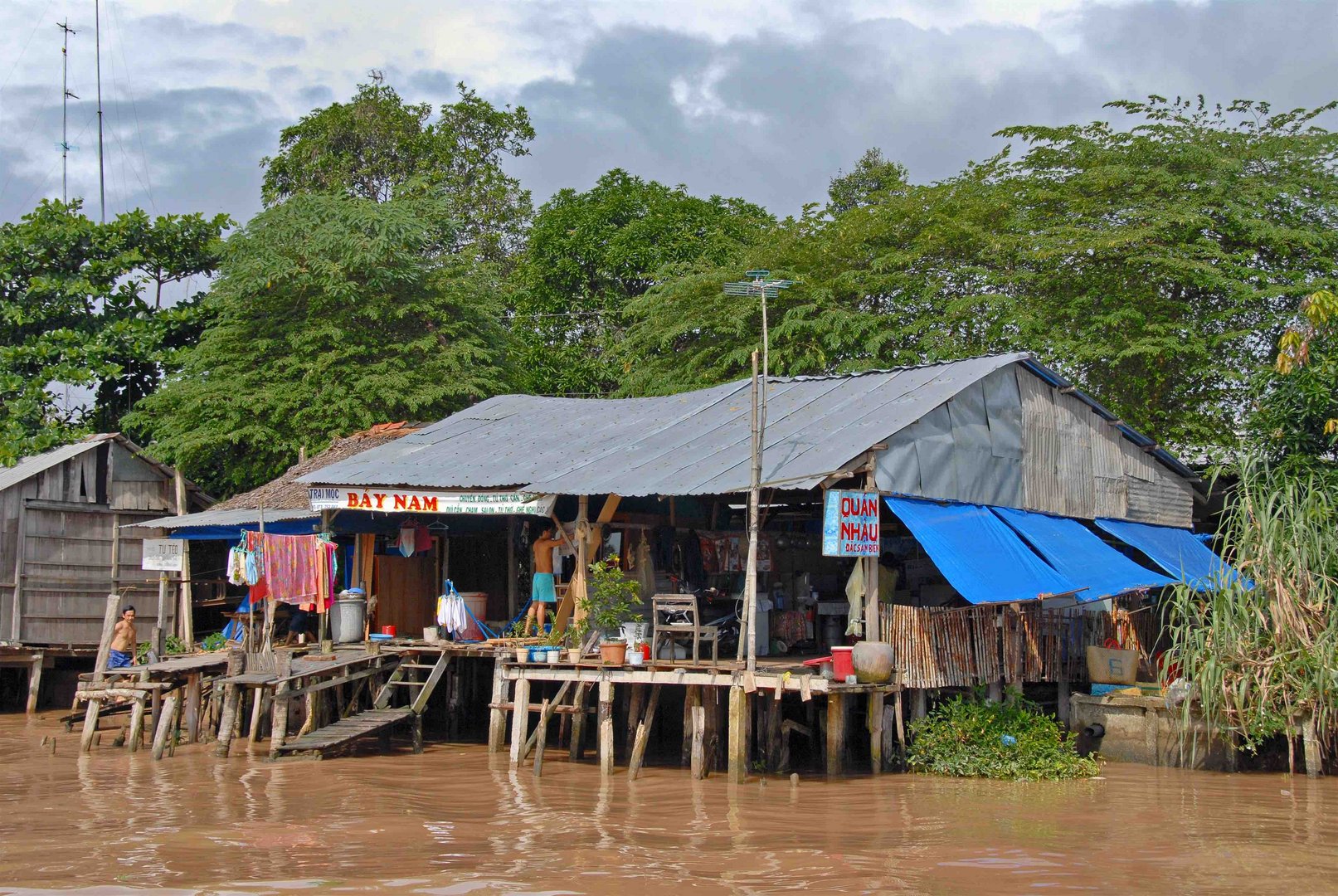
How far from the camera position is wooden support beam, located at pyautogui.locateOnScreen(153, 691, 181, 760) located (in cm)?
1495

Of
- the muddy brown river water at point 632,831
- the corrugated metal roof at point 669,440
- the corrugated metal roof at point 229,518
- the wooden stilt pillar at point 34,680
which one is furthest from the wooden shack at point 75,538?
the muddy brown river water at point 632,831

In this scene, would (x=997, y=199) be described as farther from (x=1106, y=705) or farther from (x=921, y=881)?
(x=921, y=881)

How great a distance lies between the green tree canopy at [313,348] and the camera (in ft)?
75.0

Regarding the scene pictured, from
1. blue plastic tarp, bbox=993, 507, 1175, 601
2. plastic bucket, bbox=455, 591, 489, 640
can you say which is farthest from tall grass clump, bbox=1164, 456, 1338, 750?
plastic bucket, bbox=455, 591, 489, 640

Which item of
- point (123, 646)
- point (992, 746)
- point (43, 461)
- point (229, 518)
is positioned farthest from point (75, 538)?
point (992, 746)

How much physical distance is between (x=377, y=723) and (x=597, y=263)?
50.8 ft

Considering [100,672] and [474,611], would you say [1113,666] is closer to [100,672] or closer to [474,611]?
[474,611]

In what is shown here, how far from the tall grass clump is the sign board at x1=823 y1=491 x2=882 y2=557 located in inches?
128

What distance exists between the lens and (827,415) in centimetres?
1527

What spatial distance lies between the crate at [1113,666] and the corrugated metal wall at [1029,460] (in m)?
1.88

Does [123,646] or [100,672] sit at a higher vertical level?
[123,646]

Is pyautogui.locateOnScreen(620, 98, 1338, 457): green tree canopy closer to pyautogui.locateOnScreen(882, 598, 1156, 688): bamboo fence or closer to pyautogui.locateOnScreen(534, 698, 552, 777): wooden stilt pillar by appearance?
pyautogui.locateOnScreen(882, 598, 1156, 688): bamboo fence

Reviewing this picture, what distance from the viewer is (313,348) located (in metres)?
23.3

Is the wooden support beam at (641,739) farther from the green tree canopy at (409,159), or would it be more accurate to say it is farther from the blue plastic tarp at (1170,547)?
the green tree canopy at (409,159)
